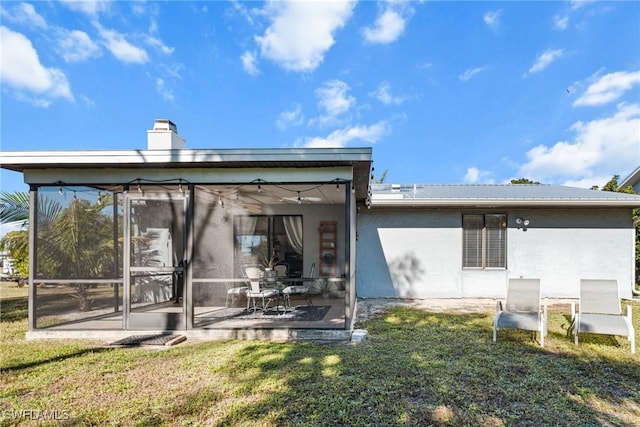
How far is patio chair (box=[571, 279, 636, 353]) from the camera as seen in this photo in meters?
5.27

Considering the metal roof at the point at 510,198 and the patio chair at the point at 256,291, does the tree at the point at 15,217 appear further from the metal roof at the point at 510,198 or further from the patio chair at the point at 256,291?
the metal roof at the point at 510,198

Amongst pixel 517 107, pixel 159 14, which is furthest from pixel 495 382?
pixel 517 107

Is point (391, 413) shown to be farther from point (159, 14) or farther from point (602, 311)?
point (159, 14)

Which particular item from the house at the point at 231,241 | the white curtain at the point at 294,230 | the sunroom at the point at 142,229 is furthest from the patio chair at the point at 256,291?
the white curtain at the point at 294,230

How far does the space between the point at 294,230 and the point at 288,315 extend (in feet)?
13.0

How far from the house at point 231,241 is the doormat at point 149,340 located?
0.84ft

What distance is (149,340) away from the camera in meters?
5.51

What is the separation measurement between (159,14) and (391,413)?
12.3m

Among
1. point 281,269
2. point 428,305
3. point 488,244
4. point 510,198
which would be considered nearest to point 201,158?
point 281,269

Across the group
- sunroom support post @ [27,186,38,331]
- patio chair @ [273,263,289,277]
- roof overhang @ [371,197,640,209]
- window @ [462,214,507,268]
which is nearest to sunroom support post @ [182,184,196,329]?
sunroom support post @ [27,186,38,331]

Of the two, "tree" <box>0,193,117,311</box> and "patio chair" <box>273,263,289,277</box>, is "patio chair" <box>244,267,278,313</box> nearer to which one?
"patio chair" <box>273,263,289,277</box>

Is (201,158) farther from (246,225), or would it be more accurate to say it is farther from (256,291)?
(246,225)

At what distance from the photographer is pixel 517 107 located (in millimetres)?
22406

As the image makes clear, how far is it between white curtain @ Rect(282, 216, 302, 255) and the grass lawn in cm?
528
